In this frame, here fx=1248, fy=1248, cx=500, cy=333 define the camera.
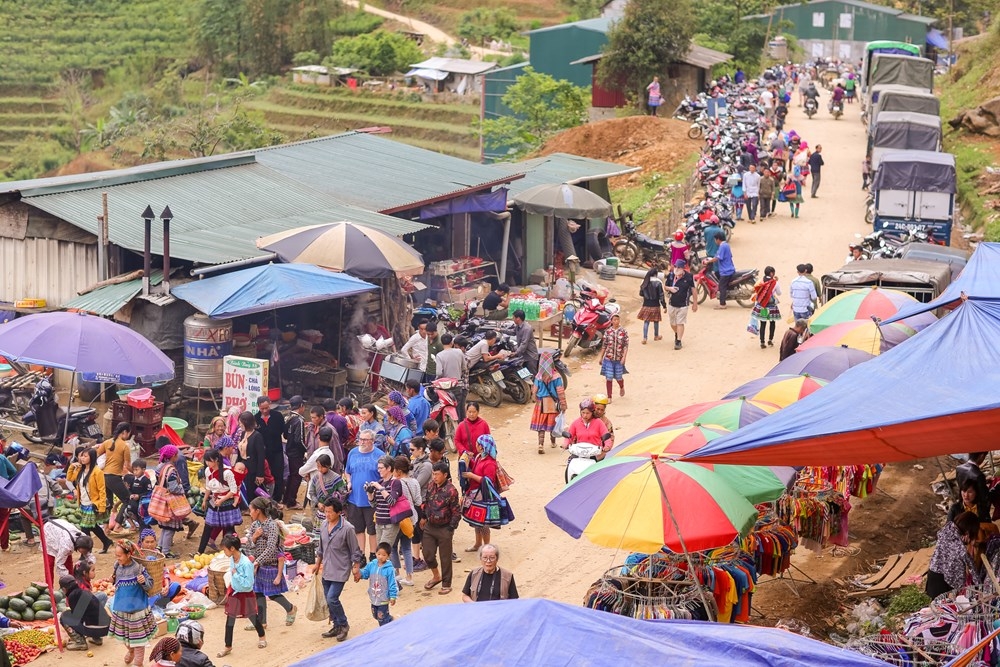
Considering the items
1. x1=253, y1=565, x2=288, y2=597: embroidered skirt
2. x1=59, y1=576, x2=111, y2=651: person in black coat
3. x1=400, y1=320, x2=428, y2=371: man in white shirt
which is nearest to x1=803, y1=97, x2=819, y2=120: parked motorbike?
x1=400, y1=320, x2=428, y2=371: man in white shirt

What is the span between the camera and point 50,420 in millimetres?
14938

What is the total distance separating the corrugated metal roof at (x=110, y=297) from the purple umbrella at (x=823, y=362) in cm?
793

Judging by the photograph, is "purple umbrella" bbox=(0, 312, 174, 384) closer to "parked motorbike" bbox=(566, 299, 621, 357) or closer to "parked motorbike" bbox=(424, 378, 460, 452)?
"parked motorbike" bbox=(424, 378, 460, 452)

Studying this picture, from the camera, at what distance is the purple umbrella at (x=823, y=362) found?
12.4 m

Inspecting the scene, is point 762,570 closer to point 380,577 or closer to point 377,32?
point 380,577

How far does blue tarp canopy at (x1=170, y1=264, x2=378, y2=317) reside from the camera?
1516 centimetres

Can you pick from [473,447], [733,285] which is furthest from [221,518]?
[733,285]

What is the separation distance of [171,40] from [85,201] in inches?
2491

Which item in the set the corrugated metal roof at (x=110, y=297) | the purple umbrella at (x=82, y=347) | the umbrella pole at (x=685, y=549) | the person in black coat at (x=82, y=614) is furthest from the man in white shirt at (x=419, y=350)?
the umbrella pole at (x=685, y=549)

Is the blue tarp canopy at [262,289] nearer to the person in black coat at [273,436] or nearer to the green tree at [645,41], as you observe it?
the person in black coat at [273,436]

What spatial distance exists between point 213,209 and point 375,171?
4567 mm

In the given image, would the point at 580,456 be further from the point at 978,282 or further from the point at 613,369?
the point at 613,369

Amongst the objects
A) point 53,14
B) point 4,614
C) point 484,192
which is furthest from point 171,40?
point 4,614

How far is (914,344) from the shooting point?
344 inches
